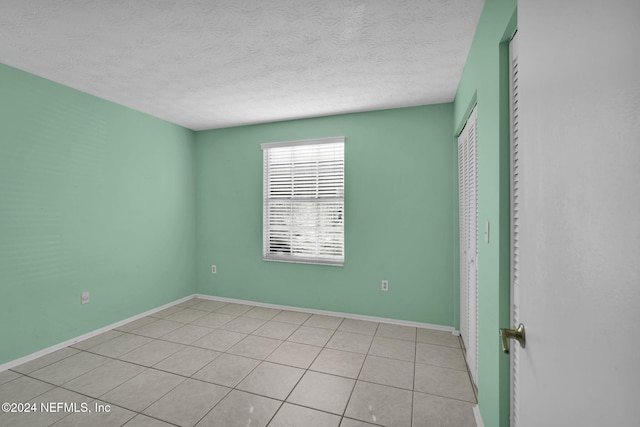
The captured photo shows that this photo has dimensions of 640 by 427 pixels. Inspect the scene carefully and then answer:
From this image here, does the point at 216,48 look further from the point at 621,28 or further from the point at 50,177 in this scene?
the point at 621,28

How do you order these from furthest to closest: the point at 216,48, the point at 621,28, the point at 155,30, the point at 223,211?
the point at 223,211, the point at 216,48, the point at 155,30, the point at 621,28

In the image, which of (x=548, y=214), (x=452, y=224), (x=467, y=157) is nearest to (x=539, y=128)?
(x=548, y=214)

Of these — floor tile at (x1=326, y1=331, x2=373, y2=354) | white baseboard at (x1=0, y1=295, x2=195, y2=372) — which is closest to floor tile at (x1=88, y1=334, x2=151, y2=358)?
white baseboard at (x1=0, y1=295, x2=195, y2=372)

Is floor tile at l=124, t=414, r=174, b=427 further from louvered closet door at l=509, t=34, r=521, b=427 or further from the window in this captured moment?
the window

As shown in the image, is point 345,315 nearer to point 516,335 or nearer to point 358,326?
point 358,326

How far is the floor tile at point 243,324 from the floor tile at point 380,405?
4.98 ft

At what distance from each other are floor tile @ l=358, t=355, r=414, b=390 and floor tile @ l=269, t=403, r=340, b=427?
52 centimetres

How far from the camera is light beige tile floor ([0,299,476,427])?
1.85 meters

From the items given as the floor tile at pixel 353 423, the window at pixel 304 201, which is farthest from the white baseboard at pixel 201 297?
the floor tile at pixel 353 423

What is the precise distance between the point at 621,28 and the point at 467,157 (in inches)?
93.0

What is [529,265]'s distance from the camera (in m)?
0.72

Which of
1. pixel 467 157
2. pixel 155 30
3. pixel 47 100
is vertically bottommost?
pixel 467 157

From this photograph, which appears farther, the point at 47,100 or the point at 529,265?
the point at 47,100

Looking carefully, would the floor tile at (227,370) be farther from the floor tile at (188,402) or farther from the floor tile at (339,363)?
the floor tile at (339,363)
